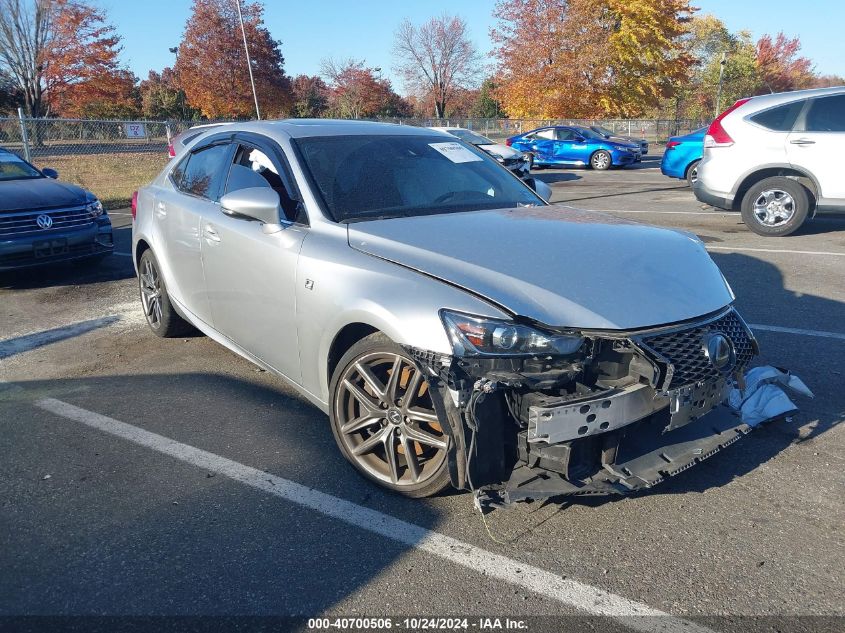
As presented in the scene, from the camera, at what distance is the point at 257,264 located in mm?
3740

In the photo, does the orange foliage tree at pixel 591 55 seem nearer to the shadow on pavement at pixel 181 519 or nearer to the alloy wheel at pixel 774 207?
the alloy wheel at pixel 774 207

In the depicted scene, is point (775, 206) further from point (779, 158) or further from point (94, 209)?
point (94, 209)

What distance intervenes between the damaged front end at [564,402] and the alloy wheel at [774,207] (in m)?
7.28

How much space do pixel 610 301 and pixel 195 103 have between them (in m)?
43.1

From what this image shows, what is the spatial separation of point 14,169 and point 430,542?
315 inches

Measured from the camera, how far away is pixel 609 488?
8.66 feet

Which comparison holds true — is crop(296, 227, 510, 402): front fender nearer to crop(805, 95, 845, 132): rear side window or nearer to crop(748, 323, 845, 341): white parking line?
crop(748, 323, 845, 341): white parking line

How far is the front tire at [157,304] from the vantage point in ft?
17.2

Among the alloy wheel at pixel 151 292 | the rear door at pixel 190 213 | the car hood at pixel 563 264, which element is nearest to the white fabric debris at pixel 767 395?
the car hood at pixel 563 264

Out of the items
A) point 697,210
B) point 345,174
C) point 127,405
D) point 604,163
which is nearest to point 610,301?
point 345,174

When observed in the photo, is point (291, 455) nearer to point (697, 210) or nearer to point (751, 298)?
point (751, 298)

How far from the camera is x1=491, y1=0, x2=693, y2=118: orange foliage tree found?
116 feet

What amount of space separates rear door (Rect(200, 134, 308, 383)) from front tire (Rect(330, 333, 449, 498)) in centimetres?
50

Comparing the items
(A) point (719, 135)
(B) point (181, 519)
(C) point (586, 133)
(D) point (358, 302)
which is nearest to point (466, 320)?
(D) point (358, 302)
